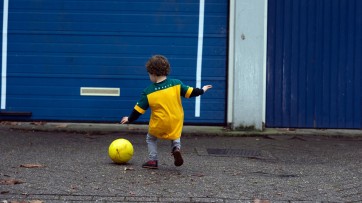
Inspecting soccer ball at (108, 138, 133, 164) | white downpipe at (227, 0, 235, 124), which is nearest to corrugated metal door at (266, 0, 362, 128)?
white downpipe at (227, 0, 235, 124)

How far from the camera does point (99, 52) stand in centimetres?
1135

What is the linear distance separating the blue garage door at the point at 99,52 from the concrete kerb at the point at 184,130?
188mm

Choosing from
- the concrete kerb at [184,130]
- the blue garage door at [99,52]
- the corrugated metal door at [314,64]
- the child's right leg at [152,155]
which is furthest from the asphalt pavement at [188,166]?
the blue garage door at [99,52]

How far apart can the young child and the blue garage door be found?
398 centimetres

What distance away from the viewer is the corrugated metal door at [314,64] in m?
11.4

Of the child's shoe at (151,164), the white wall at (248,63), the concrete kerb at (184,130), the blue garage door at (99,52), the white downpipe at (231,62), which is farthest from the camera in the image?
the blue garage door at (99,52)

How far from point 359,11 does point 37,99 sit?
543 centimetres

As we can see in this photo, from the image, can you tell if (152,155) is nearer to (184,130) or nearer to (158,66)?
(158,66)

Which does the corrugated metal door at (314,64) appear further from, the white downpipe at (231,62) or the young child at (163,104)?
the young child at (163,104)

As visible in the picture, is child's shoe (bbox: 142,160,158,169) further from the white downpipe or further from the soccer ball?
the white downpipe

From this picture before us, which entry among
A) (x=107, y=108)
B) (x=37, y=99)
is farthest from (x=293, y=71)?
(x=37, y=99)

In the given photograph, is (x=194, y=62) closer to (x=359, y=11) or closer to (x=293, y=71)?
(x=293, y=71)

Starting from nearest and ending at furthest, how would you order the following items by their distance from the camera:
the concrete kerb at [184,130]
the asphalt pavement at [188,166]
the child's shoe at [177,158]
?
the asphalt pavement at [188,166] → the child's shoe at [177,158] → the concrete kerb at [184,130]

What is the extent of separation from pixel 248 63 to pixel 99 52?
7.93 feet
